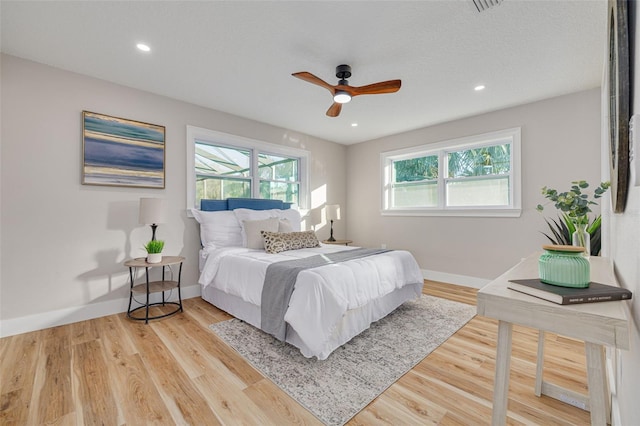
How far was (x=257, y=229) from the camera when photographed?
3.48 metres

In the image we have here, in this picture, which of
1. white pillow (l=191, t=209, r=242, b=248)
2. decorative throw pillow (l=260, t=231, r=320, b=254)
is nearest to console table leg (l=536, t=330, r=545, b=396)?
decorative throw pillow (l=260, t=231, r=320, b=254)

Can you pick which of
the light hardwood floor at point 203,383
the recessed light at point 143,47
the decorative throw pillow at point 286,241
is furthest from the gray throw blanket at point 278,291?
the recessed light at point 143,47

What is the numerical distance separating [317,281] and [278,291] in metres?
0.39

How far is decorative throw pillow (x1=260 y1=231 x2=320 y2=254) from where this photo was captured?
316 cm

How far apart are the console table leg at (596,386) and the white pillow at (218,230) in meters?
3.35

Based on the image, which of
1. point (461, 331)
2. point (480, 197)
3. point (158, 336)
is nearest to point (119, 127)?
point (158, 336)

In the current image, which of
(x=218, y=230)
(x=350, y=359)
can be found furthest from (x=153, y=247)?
(x=350, y=359)

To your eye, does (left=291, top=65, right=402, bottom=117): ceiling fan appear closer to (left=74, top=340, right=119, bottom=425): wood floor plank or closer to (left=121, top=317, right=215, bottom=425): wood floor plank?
(left=121, top=317, right=215, bottom=425): wood floor plank

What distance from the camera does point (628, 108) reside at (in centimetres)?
90

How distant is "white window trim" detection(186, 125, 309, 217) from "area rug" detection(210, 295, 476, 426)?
1.88 m

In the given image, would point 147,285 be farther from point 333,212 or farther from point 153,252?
point 333,212

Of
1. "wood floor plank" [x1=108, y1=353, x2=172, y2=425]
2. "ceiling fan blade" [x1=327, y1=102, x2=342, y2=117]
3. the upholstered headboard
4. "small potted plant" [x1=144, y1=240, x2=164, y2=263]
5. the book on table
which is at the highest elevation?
"ceiling fan blade" [x1=327, y1=102, x2=342, y2=117]

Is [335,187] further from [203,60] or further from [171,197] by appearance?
[203,60]

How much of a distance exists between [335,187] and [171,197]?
3.07m
